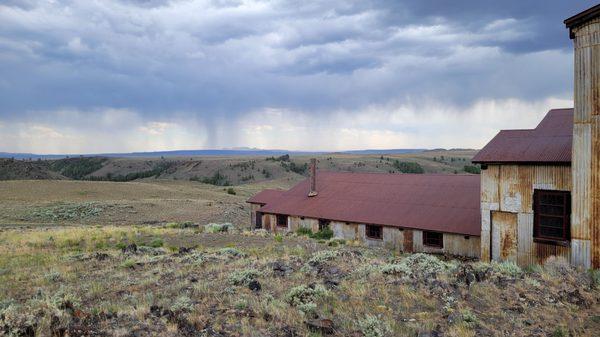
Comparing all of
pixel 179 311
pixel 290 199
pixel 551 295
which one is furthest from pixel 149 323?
pixel 290 199

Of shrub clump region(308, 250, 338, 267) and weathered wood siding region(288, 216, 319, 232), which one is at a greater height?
shrub clump region(308, 250, 338, 267)

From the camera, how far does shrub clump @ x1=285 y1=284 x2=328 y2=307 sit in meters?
10.0

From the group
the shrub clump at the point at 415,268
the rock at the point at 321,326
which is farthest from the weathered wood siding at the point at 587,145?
the rock at the point at 321,326

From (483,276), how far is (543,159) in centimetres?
583

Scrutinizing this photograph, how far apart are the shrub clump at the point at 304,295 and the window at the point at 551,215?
8.89 m

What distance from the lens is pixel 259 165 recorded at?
105 meters

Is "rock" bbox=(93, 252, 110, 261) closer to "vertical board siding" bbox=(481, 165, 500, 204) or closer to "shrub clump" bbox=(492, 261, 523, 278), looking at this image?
"shrub clump" bbox=(492, 261, 523, 278)

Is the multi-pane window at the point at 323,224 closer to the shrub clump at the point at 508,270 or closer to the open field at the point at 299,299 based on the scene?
the open field at the point at 299,299

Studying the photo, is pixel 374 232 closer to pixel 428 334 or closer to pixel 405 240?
pixel 405 240

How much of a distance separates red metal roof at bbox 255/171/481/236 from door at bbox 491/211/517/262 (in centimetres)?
435

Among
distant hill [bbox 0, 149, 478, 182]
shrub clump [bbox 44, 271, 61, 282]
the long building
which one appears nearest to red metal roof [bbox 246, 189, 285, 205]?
the long building

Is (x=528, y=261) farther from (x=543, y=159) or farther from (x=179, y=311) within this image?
(x=179, y=311)

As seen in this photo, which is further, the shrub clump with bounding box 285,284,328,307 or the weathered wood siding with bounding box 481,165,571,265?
the weathered wood siding with bounding box 481,165,571,265

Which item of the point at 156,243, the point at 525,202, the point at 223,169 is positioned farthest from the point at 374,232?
the point at 223,169
